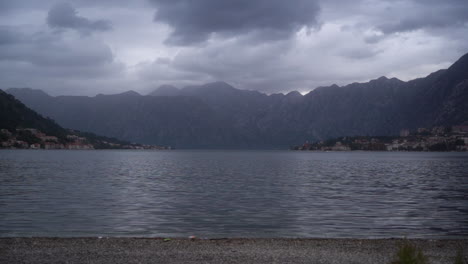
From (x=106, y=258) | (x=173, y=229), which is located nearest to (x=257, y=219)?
(x=173, y=229)

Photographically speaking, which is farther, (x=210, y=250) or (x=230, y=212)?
(x=230, y=212)

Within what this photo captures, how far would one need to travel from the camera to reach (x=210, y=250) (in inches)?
754

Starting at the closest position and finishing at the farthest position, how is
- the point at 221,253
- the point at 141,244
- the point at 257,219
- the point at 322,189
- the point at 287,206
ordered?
the point at 221,253 → the point at 141,244 → the point at 257,219 → the point at 287,206 → the point at 322,189

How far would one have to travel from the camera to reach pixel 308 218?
31250 mm

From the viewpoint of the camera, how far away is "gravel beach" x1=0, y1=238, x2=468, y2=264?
56.9 feet

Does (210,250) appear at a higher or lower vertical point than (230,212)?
higher

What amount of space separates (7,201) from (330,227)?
28.2 metres

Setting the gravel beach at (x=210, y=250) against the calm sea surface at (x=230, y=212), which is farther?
the calm sea surface at (x=230, y=212)

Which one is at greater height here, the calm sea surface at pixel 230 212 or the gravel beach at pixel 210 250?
the gravel beach at pixel 210 250

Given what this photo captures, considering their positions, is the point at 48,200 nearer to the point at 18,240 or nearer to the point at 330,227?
the point at 18,240

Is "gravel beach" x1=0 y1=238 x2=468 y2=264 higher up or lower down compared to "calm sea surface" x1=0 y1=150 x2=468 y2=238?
higher up

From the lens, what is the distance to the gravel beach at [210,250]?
56.9ft

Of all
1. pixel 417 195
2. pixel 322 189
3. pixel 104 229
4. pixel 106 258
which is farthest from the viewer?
pixel 322 189

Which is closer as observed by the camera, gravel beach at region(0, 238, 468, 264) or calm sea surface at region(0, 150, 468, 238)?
gravel beach at region(0, 238, 468, 264)
